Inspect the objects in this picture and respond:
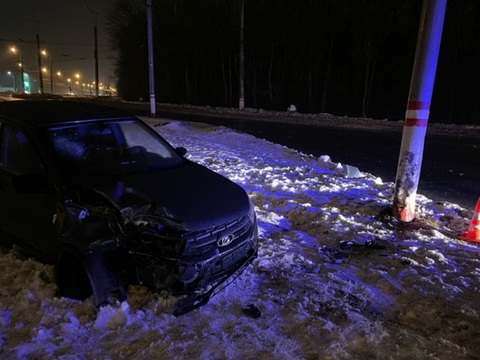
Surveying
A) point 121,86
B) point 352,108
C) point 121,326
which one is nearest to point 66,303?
point 121,326

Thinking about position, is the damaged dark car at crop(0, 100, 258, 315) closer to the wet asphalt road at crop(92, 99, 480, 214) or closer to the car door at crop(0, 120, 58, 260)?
the car door at crop(0, 120, 58, 260)

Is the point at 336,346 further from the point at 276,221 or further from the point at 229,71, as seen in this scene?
the point at 229,71

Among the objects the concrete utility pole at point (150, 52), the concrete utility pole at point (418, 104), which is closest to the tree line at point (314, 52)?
the concrete utility pole at point (150, 52)

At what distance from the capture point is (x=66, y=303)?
3328mm

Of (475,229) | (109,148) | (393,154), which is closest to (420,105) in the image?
(475,229)

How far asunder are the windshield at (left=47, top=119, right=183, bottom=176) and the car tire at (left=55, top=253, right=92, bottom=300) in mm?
799

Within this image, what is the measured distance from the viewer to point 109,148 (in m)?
4.19

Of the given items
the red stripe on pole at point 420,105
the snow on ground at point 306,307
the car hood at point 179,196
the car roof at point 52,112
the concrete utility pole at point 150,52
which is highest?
the concrete utility pole at point 150,52

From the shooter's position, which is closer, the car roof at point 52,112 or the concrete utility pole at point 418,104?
the car roof at point 52,112

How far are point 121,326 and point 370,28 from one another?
27.7 meters

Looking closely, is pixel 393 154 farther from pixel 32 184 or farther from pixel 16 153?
pixel 32 184

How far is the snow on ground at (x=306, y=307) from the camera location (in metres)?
2.96

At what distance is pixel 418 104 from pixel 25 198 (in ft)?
15.9

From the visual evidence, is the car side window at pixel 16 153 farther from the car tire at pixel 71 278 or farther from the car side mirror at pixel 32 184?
the car tire at pixel 71 278
